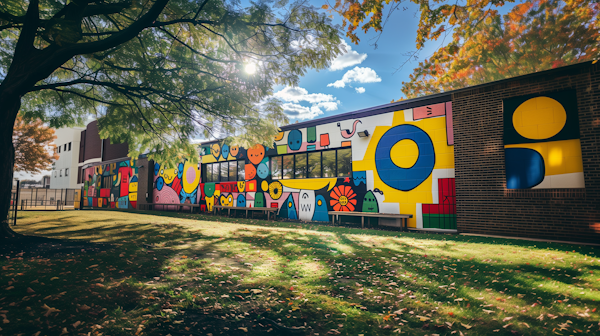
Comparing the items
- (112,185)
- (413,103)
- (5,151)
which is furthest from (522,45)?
(112,185)

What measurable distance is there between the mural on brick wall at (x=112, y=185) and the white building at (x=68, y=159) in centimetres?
1547

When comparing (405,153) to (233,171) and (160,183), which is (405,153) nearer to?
(233,171)

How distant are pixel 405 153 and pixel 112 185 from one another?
2603 centimetres

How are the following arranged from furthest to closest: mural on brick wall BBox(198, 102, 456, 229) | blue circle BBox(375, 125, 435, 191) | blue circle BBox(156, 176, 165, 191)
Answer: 1. blue circle BBox(156, 176, 165, 191)
2. blue circle BBox(375, 125, 435, 191)
3. mural on brick wall BBox(198, 102, 456, 229)

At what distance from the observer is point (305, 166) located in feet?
45.7

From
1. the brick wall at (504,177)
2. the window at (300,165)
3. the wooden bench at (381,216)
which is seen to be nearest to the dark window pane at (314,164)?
the window at (300,165)

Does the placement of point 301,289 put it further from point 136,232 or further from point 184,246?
point 136,232

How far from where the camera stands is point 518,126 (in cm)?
848

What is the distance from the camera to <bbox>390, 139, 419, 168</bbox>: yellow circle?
10500 millimetres

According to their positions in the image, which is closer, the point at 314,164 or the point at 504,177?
the point at 504,177

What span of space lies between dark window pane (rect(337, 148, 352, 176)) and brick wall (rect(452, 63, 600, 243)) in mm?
4238

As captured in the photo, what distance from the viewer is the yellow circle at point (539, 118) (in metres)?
7.94

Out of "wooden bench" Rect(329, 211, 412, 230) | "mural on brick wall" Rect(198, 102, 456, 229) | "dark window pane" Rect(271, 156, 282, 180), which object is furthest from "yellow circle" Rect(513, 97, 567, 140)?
"dark window pane" Rect(271, 156, 282, 180)

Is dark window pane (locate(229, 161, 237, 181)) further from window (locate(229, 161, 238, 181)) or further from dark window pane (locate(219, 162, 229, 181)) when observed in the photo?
dark window pane (locate(219, 162, 229, 181))
